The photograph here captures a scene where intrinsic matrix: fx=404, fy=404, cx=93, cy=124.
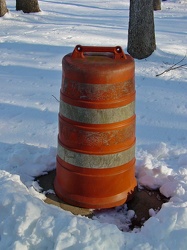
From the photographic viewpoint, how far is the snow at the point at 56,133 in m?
2.66

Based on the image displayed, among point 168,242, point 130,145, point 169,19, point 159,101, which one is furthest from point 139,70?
point 169,19

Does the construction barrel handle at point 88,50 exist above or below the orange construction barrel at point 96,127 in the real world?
above

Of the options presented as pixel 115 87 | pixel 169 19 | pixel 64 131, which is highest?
pixel 115 87

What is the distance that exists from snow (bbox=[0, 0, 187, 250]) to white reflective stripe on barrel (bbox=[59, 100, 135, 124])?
26.9 inches

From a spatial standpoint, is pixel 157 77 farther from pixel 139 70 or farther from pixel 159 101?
pixel 159 101

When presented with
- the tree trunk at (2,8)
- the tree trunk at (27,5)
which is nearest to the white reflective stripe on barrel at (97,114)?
the tree trunk at (2,8)

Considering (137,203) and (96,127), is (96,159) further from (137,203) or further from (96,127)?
(137,203)

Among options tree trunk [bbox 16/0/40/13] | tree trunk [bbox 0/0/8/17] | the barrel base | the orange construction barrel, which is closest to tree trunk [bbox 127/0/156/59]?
the orange construction barrel

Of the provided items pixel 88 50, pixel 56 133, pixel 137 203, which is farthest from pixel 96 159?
pixel 56 133

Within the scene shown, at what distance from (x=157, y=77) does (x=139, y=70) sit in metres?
0.42

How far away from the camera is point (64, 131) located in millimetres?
3176

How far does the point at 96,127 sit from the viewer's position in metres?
3.02

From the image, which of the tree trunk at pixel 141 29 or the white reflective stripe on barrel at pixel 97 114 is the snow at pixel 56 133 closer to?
the tree trunk at pixel 141 29

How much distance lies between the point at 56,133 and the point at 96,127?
1921 millimetres
